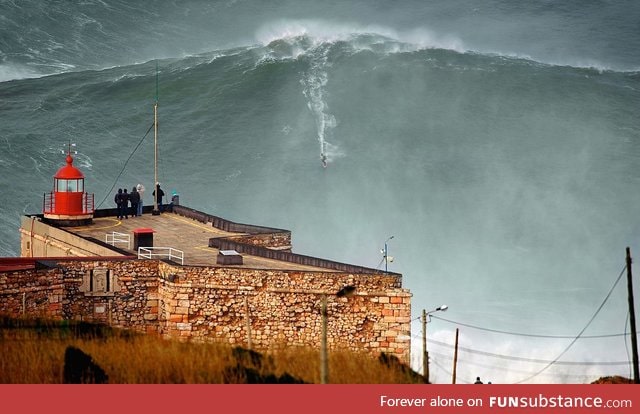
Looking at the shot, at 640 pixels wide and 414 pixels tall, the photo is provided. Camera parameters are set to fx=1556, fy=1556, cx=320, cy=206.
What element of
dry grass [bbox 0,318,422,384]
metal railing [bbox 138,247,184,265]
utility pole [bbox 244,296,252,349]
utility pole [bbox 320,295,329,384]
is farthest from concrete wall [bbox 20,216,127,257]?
utility pole [bbox 320,295,329,384]

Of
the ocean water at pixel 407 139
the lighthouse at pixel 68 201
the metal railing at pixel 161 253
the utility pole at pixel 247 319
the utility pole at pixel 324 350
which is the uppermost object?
the ocean water at pixel 407 139

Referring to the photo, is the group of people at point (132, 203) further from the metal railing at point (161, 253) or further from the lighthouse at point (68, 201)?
the metal railing at point (161, 253)

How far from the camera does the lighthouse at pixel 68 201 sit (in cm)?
5403

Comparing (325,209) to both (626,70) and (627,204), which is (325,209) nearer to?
(627,204)

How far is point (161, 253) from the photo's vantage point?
47.2 metres

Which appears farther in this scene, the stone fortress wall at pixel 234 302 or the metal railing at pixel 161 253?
the metal railing at pixel 161 253

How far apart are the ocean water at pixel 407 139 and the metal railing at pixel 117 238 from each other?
15.3 meters

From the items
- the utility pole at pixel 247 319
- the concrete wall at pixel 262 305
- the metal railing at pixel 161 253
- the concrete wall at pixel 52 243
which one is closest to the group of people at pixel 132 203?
the concrete wall at pixel 52 243

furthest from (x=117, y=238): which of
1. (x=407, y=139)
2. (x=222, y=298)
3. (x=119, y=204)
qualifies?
(x=407, y=139)

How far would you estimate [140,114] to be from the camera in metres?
106

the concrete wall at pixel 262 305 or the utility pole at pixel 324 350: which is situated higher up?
the concrete wall at pixel 262 305

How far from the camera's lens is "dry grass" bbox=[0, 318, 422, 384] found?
3350 centimetres

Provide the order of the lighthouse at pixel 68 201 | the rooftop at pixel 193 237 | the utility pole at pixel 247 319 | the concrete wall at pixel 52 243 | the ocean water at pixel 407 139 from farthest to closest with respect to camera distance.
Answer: the ocean water at pixel 407 139
the lighthouse at pixel 68 201
the concrete wall at pixel 52 243
the rooftop at pixel 193 237
the utility pole at pixel 247 319

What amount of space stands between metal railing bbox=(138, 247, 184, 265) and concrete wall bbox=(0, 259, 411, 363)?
2085 millimetres
